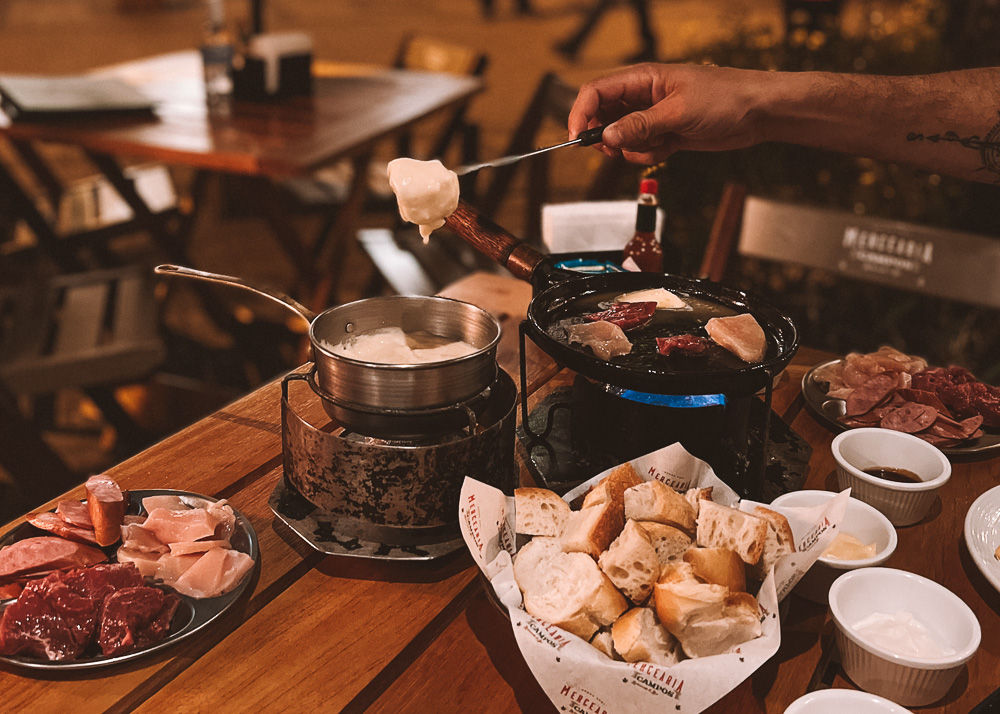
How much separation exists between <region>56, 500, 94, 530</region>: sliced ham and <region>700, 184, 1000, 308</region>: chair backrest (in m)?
1.96

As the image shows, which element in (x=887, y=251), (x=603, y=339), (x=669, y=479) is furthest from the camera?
(x=887, y=251)

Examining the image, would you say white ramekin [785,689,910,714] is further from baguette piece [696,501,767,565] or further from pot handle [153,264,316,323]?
pot handle [153,264,316,323]

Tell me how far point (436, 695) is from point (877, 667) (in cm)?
54

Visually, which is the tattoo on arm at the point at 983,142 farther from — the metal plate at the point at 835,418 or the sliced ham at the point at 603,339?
the sliced ham at the point at 603,339

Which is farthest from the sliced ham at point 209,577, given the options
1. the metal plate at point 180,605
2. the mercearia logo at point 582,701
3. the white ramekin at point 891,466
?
the white ramekin at point 891,466

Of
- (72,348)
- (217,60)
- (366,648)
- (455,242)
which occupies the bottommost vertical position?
(72,348)

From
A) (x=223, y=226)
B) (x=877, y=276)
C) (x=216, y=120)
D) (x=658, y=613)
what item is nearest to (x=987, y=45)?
(x=877, y=276)

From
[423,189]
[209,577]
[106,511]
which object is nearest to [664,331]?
[423,189]

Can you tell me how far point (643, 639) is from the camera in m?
0.98

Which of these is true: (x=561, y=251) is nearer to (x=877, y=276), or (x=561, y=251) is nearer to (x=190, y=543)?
(x=877, y=276)

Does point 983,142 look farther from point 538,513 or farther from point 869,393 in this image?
point 538,513

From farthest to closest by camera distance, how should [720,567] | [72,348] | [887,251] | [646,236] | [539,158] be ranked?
[539,158]
[72,348]
[887,251]
[646,236]
[720,567]

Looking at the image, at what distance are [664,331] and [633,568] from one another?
0.52 meters

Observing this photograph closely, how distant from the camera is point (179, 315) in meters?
4.50
